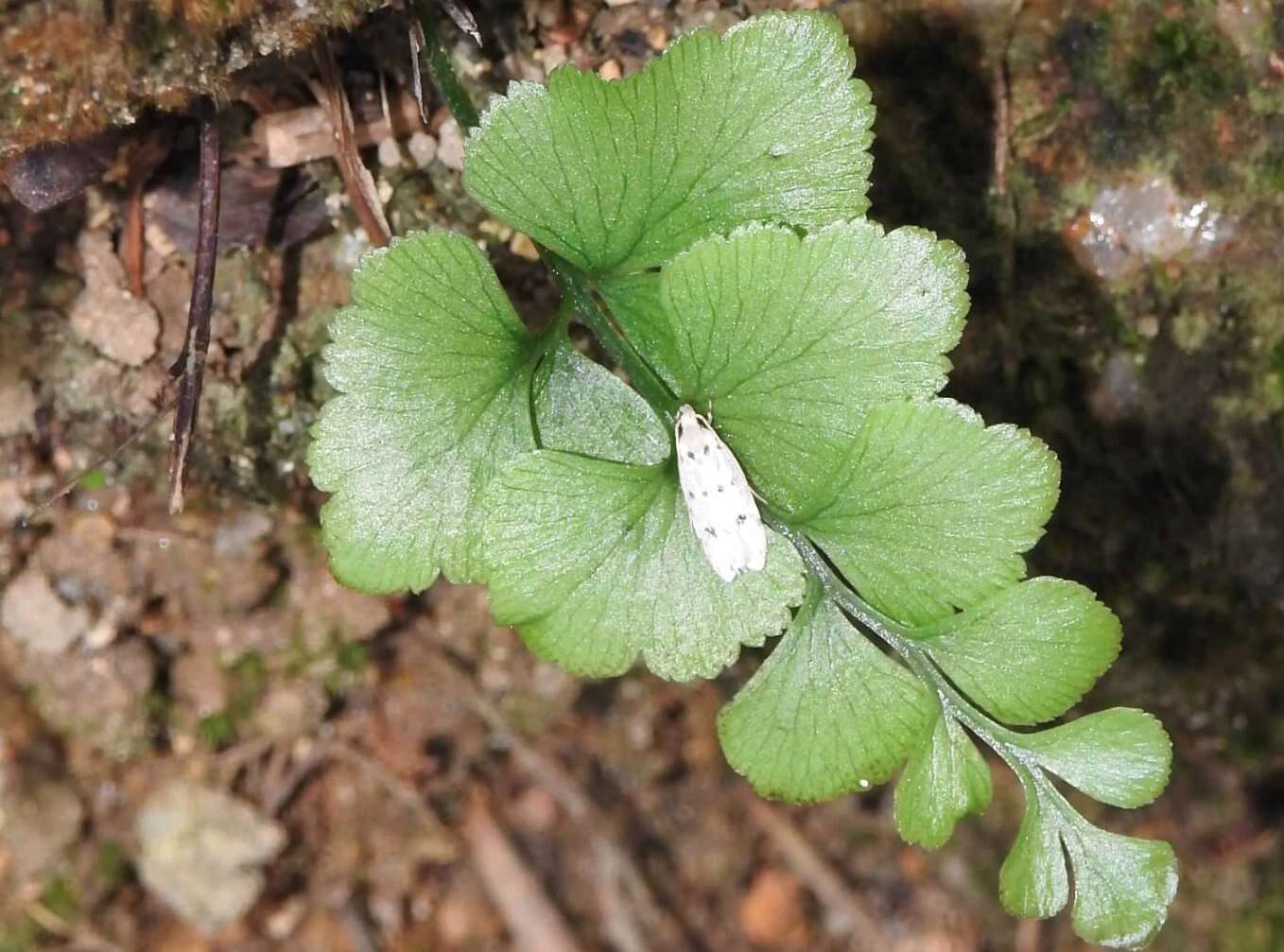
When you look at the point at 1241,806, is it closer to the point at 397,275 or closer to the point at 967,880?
the point at 967,880

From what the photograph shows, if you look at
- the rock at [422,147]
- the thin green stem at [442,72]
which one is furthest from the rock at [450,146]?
the thin green stem at [442,72]

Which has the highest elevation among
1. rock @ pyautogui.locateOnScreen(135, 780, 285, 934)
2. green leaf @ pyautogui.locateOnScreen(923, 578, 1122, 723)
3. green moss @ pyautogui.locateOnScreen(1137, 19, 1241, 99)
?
green moss @ pyautogui.locateOnScreen(1137, 19, 1241, 99)

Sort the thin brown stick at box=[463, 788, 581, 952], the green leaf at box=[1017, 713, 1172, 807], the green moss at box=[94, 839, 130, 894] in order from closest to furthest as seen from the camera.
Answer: the green leaf at box=[1017, 713, 1172, 807] → the green moss at box=[94, 839, 130, 894] → the thin brown stick at box=[463, 788, 581, 952]

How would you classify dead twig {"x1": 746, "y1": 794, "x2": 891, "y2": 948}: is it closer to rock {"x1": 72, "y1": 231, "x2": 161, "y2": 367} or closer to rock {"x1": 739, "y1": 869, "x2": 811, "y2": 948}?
rock {"x1": 739, "y1": 869, "x2": 811, "y2": 948}

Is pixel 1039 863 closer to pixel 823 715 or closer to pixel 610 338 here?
pixel 823 715

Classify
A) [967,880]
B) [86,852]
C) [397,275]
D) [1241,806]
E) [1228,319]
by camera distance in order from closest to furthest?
[397,275] < [1228,319] < [86,852] < [1241,806] < [967,880]

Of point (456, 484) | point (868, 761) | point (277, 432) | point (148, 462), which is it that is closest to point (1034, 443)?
point (868, 761)

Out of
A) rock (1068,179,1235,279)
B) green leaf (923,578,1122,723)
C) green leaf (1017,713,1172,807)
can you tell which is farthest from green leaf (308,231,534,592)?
rock (1068,179,1235,279)
